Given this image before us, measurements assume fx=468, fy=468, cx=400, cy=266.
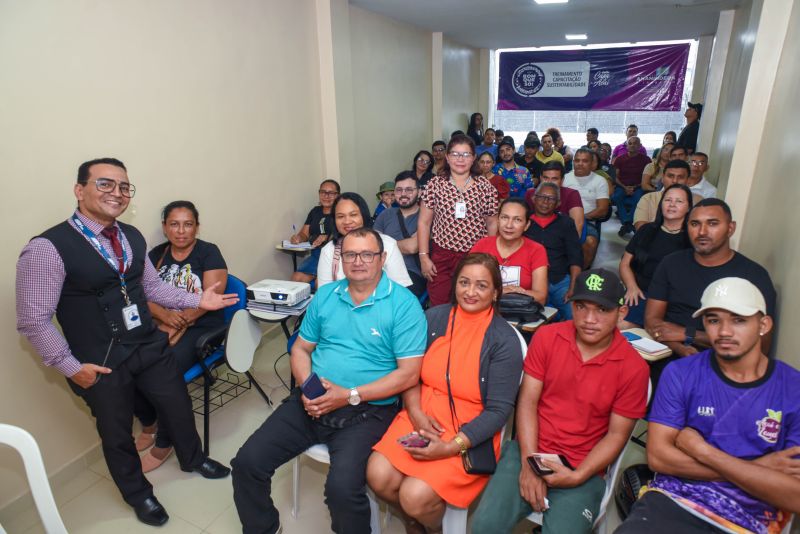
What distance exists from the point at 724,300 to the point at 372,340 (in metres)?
1.33

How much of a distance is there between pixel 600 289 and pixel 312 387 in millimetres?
1219

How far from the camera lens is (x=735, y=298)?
1565 millimetres

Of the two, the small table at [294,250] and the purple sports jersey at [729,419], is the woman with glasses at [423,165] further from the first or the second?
the purple sports jersey at [729,419]

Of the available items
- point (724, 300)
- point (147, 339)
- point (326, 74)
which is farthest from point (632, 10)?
point (147, 339)

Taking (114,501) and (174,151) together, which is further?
(174,151)

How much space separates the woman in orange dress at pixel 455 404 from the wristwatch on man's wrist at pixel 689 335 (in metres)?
1.03

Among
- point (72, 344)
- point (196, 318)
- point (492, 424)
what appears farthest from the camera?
point (196, 318)

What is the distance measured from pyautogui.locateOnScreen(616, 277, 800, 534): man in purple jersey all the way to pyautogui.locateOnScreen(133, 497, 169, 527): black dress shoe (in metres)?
2.02

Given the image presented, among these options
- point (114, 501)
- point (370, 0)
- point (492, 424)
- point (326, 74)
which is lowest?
point (114, 501)

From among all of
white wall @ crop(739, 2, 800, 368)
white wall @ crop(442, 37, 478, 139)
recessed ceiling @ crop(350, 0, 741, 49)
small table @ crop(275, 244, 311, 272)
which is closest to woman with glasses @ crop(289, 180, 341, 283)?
small table @ crop(275, 244, 311, 272)

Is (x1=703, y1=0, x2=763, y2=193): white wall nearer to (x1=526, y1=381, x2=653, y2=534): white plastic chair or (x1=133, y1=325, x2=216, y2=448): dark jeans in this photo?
(x1=526, y1=381, x2=653, y2=534): white plastic chair

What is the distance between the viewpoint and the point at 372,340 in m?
2.08

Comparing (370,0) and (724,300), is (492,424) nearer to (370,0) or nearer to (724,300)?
(724,300)

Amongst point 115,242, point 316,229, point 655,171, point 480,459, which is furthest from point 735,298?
point 655,171
